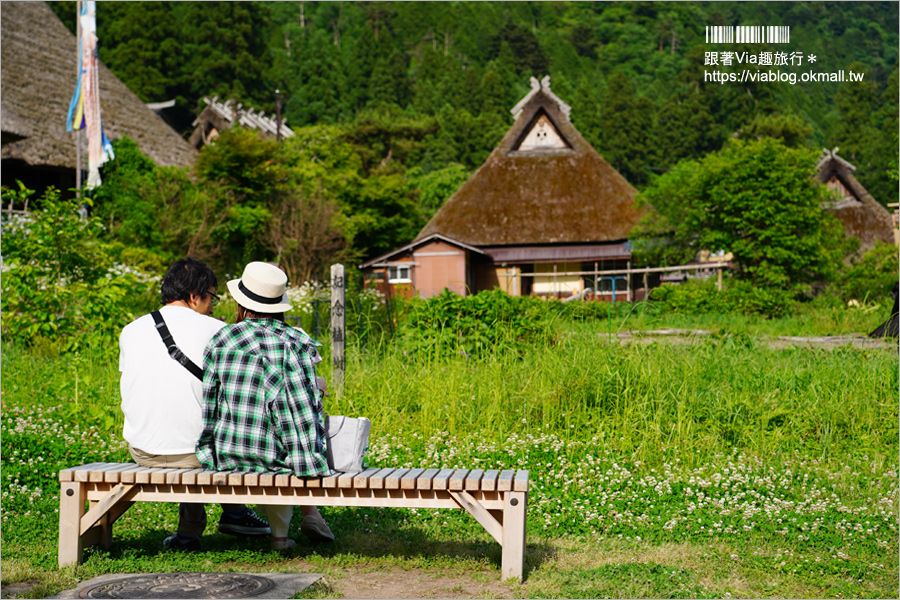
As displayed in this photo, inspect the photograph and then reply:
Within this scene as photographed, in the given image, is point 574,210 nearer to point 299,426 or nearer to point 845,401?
point 845,401

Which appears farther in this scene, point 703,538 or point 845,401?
point 845,401

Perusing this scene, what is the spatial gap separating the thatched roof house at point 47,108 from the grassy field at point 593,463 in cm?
1253

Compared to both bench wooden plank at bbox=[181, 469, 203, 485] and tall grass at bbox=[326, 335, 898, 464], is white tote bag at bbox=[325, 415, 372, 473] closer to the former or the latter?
bench wooden plank at bbox=[181, 469, 203, 485]

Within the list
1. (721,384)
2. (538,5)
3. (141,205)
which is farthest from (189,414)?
(538,5)

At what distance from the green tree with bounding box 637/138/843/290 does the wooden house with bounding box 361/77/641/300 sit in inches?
185

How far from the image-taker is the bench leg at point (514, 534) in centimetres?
399

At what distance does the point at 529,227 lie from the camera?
25344 millimetres

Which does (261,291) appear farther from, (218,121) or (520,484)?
(218,121)

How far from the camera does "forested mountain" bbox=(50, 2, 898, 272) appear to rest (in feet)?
133

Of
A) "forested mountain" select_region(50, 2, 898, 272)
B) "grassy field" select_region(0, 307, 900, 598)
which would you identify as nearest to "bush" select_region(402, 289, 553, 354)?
"grassy field" select_region(0, 307, 900, 598)

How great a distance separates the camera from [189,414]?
168 inches

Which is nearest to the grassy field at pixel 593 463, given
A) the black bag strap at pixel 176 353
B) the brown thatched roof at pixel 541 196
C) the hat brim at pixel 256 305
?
the black bag strap at pixel 176 353

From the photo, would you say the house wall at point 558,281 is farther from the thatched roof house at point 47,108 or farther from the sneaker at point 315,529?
the sneaker at point 315,529

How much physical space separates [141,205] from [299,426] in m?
17.3
